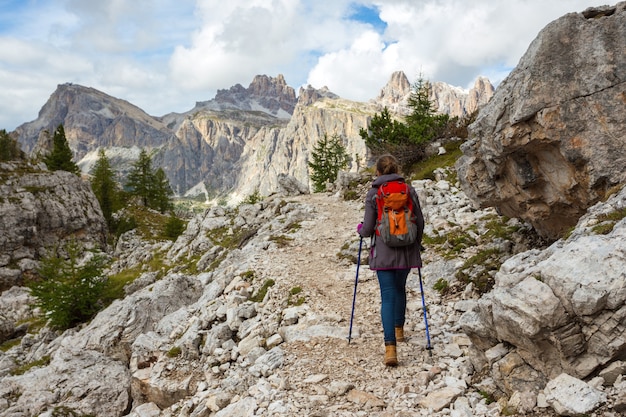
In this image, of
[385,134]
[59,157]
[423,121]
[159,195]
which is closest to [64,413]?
[385,134]

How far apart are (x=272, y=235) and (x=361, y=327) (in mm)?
12064

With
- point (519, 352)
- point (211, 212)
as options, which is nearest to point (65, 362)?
point (519, 352)

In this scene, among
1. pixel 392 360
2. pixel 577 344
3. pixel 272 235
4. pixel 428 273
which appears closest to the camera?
pixel 577 344

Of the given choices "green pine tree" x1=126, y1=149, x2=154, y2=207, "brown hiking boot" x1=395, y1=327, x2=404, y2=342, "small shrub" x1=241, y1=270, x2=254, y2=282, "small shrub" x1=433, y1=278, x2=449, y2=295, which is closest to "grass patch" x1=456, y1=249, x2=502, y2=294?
"small shrub" x1=433, y1=278, x2=449, y2=295

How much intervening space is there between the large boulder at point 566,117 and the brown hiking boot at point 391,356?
5480 millimetres

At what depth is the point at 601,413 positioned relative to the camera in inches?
156

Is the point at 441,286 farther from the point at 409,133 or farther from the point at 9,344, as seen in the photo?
the point at 409,133

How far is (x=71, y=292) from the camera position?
1766 cm

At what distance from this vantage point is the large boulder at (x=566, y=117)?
7.72 meters

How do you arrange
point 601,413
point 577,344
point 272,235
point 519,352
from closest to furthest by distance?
point 601,413 → point 577,344 → point 519,352 → point 272,235

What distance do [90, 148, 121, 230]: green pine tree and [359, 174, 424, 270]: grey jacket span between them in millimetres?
63362

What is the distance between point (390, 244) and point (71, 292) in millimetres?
17013

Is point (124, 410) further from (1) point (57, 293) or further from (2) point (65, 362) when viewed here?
(1) point (57, 293)

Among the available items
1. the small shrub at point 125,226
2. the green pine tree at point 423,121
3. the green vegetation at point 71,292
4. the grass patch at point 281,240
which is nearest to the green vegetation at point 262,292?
the grass patch at point 281,240
